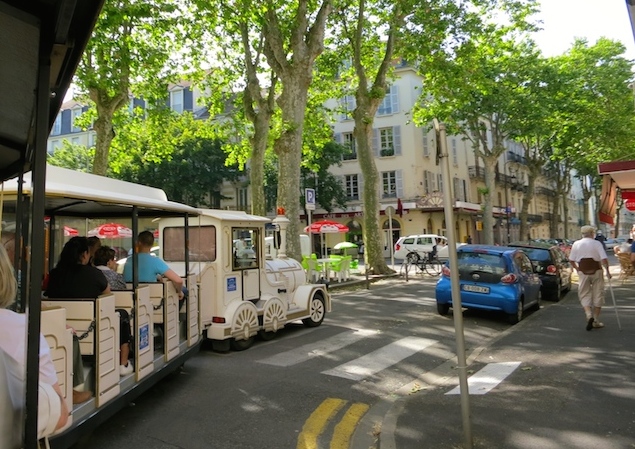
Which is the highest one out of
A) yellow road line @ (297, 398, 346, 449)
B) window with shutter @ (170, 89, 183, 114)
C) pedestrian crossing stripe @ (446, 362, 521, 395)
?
window with shutter @ (170, 89, 183, 114)

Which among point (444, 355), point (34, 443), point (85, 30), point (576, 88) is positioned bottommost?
point (444, 355)

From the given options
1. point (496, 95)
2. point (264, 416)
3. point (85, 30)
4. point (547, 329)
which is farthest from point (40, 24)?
point (496, 95)

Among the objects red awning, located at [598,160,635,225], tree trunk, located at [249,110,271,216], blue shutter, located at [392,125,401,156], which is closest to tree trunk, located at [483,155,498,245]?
blue shutter, located at [392,125,401,156]

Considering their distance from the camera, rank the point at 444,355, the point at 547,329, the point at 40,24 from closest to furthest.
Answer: the point at 40,24 < the point at 444,355 < the point at 547,329

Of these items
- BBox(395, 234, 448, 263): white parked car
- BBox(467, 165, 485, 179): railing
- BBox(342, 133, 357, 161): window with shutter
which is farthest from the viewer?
BBox(467, 165, 485, 179): railing

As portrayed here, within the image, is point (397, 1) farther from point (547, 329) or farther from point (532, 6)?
point (547, 329)

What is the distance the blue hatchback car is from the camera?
9.85 m

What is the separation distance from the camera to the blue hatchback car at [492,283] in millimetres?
9852

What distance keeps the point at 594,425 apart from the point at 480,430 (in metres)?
0.96

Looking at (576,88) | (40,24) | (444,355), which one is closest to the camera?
(40,24)

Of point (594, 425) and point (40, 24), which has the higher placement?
point (40, 24)

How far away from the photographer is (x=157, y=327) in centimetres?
591

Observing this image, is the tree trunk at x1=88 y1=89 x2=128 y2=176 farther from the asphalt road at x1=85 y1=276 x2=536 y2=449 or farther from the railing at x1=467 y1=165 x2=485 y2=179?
the railing at x1=467 y1=165 x2=485 y2=179

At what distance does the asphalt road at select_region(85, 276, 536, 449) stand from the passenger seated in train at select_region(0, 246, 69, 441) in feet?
7.27
